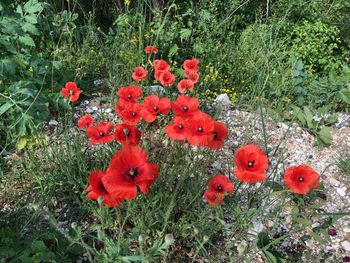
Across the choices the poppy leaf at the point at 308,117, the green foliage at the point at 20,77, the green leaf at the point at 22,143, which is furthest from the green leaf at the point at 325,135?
the green leaf at the point at 22,143

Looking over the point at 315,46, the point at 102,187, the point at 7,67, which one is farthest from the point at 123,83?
the point at 315,46

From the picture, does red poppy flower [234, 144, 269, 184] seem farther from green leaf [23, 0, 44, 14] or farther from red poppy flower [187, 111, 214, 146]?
green leaf [23, 0, 44, 14]

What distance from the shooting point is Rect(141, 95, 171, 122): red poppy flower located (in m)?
1.93

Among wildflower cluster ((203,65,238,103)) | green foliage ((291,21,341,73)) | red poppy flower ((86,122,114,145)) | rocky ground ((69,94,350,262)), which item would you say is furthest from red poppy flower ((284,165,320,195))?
green foliage ((291,21,341,73))

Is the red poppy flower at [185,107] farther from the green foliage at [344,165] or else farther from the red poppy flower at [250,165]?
the green foliage at [344,165]

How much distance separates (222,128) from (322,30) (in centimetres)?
353

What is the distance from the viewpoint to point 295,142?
3178 mm

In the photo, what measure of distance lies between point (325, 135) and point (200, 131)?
182cm

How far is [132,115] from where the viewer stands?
1947mm

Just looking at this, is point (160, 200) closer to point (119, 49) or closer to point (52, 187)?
point (52, 187)

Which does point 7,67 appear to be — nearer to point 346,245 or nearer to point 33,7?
point 33,7

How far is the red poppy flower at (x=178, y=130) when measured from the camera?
1722mm

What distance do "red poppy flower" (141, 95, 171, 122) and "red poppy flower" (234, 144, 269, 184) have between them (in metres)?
0.50

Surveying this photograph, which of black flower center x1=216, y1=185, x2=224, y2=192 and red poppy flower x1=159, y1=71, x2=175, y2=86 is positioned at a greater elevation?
red poppy flower x1=159, y1=71, x2=175, y2=86
